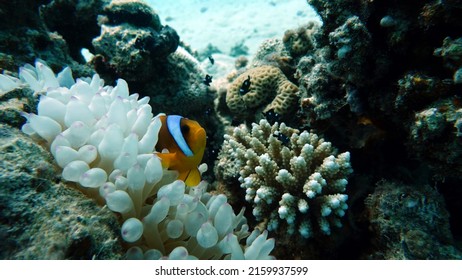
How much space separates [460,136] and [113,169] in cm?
243

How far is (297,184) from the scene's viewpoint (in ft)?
8.77

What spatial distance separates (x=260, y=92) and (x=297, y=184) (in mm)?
1893

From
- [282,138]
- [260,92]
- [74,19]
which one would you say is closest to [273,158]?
[282,138]

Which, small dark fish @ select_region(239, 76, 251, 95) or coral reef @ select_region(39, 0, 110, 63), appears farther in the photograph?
coral reef @ select_region(39, 0, 110, 63)

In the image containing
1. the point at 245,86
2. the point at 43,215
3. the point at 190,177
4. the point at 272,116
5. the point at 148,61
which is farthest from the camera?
the point at 148,61

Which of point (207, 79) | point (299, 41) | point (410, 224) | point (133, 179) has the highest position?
point (299, 41)

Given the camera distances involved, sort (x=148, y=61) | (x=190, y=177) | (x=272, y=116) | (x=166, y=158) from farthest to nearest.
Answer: (x=148, y=61)
(x=272, y=116)
(x=190, y=177)
(x=166, y=158)

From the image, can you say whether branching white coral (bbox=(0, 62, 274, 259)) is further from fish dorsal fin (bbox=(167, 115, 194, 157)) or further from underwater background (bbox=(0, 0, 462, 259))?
fish dorsal fin (bbox=(167, 115, 194, 157))

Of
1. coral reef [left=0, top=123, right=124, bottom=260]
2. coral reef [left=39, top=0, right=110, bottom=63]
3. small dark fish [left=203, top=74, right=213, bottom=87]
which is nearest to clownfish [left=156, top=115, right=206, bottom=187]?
coral reef [left=0, top=123, right=124, bottom=260]

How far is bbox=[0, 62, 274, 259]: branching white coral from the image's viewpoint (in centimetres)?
170

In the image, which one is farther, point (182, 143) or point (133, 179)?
point (182, 143)

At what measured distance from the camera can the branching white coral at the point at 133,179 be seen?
1696mm

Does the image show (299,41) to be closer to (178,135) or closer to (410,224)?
(410,224)

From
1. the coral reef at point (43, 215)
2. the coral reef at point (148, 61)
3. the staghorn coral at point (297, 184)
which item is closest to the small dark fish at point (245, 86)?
the coral reef at point (148, 61)
